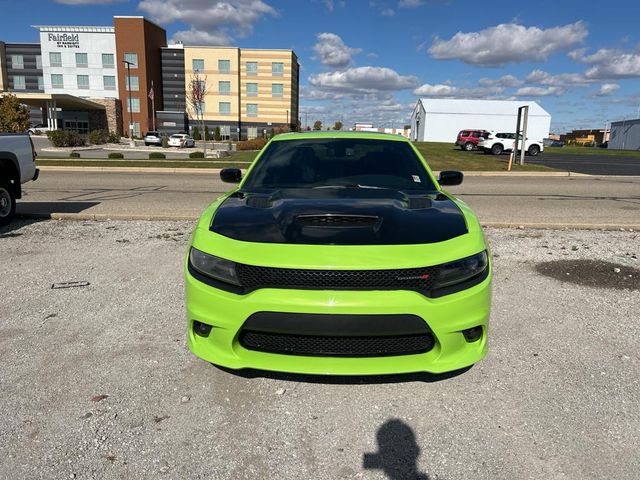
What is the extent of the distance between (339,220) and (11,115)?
4533 centimetres

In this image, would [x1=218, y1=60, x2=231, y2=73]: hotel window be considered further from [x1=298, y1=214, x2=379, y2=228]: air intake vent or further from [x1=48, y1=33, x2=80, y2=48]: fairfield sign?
[x1=298, y1=214, x2=379, y2=228]: air intake vent

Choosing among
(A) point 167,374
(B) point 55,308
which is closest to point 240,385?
(A) point 167,374

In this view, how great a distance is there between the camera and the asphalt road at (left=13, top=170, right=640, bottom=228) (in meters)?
9.02

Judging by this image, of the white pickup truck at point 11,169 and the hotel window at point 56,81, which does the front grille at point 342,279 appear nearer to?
the white pickup truck at point 11,169

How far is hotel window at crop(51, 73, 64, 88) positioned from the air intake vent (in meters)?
85.8

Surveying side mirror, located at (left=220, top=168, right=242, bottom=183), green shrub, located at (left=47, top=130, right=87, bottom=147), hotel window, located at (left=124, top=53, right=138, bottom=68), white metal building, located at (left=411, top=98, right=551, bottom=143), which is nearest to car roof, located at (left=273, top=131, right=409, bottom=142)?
side mirror, located at (left=220, top=168, right=242, bottom=183)

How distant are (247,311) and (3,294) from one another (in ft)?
11.4

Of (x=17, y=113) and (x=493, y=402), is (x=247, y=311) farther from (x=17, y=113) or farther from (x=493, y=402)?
(x=17, y=113)

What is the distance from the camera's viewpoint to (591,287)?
5.10 metres

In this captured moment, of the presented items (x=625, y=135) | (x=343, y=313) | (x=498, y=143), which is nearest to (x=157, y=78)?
(x=498, y=143)

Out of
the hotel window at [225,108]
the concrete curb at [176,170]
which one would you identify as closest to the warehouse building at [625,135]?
the hotel window at [225,108]

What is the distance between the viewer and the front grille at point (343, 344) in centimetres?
257

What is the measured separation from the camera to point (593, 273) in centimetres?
556

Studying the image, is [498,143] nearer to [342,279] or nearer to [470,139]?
[470,139]
